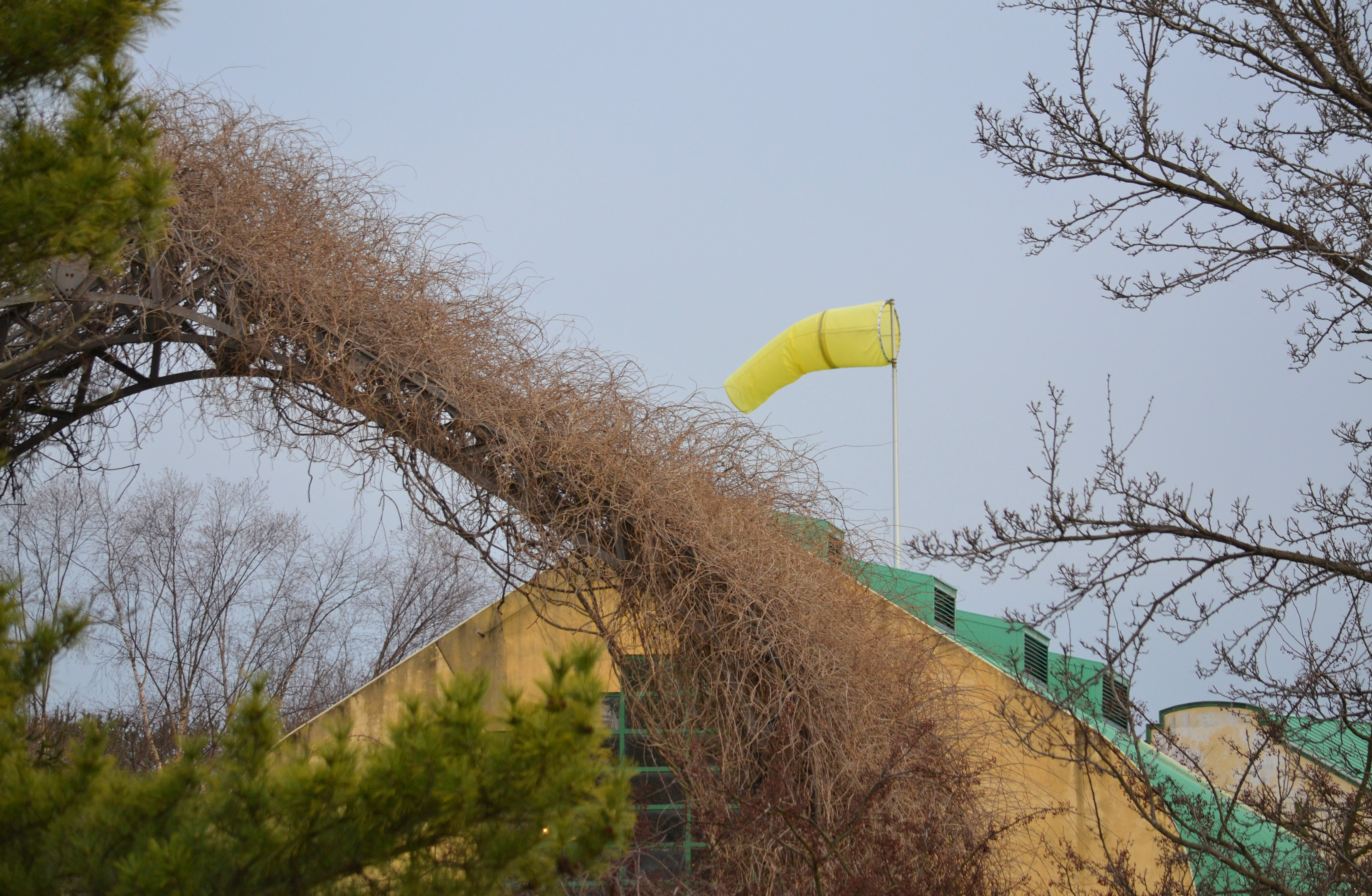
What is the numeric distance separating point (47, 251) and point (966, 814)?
5.39 metres

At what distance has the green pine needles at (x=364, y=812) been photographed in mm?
2148

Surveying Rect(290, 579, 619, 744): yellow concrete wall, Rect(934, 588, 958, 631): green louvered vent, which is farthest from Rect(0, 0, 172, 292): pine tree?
Rect(934, 588, 958, 631): green louvered vent

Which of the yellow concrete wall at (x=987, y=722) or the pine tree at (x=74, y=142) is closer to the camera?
the pine tree at (x=74, y=142)

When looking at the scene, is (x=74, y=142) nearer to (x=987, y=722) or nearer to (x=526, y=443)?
(x=526, y=443)

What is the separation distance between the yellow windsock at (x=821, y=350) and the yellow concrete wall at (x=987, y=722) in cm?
401

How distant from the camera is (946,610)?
967 cm

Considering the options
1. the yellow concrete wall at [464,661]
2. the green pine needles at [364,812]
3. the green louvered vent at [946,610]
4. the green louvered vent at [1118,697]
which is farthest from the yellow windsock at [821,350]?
the green pine needles at [364,812]

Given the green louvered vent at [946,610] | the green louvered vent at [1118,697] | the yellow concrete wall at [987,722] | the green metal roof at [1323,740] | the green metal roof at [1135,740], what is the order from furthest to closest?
the green louvered vent at [946,610] < the yellow concrete wall at [987,722] < the green louvered vent at [1118,697] < the green metal roof at [1135,740] < the green metal roof at [1323,740]

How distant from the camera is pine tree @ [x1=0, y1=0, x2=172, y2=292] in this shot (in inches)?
117

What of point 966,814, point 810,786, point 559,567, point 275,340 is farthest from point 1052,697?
point 275,340

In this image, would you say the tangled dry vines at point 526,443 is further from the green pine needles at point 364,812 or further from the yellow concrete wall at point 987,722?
the green pine needles at point 364,812

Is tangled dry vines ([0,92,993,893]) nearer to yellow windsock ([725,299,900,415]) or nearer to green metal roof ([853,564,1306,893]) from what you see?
green metal roof ([853,564,1306,893])

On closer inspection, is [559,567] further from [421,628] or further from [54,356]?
[421,628]

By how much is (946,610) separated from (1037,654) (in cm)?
118
